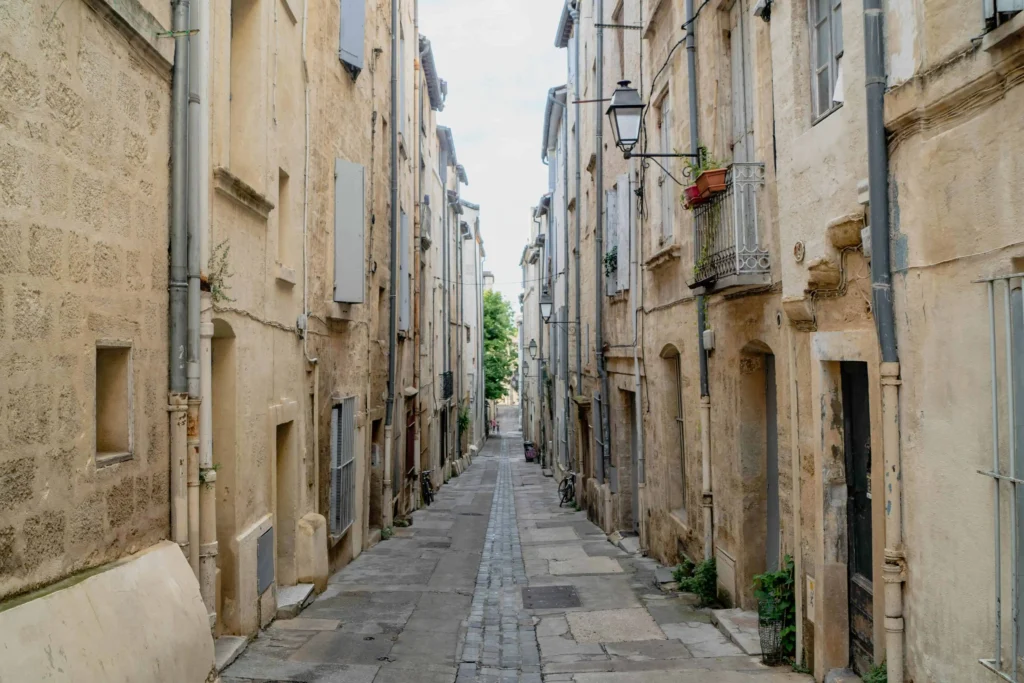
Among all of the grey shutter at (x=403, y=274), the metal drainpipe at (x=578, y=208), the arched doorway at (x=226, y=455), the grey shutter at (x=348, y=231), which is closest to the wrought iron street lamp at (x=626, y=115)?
the grey shutter at (x=348, y=231)

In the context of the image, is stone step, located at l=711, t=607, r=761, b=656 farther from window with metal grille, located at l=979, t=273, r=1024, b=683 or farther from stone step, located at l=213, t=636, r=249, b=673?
stone step, located at l=213, t=636, r=249, b=673

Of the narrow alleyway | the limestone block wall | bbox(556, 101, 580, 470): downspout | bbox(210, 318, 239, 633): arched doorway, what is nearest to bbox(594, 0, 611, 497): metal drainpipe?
the narrow alleyway

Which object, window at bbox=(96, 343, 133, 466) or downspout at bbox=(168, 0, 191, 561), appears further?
downspout at bbox=(168, 0, 191, 561)

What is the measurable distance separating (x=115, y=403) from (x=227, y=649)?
2.58 m

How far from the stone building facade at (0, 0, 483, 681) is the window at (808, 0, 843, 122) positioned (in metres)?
4.40

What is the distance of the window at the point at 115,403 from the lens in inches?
205

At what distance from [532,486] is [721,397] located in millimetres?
18107

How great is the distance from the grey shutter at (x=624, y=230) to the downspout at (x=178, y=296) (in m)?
8.20

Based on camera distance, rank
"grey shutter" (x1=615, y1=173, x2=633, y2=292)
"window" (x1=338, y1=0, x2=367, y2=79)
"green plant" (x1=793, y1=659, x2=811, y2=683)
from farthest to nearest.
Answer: "grey shutter" (x1=615, y1=173, x2=633, y2=292)
"window" (x1=338, y1=0, x2=367, y2=79)
"green plant" (x1=793, y1=659, x2=811, y2=683)

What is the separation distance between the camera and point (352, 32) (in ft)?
39.5

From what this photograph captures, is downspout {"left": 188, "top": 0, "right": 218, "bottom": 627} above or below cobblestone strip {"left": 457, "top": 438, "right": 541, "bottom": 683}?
above

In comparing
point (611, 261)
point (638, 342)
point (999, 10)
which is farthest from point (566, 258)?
point (999, 10)

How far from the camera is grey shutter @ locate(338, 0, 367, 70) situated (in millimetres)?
11914

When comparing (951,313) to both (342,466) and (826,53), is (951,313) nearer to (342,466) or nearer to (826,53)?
(826,53)
